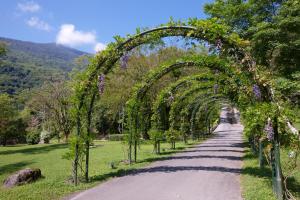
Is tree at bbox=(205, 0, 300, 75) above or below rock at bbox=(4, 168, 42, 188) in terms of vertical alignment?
above

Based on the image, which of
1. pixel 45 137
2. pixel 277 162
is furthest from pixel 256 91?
pixel 45 137

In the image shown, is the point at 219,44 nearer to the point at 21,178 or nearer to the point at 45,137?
the point at 21,178

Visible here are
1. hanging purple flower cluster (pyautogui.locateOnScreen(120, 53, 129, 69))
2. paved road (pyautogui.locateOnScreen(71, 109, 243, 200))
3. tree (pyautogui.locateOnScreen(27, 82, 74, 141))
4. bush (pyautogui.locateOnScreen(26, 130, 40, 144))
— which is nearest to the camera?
paved road (pyautogui.locateOnScreen(71, 109, 243, 200))

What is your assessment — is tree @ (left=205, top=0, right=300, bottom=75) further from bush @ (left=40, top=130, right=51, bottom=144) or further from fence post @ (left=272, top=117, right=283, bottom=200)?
bush @ (left=40, top=130, right=51, bottom=144)

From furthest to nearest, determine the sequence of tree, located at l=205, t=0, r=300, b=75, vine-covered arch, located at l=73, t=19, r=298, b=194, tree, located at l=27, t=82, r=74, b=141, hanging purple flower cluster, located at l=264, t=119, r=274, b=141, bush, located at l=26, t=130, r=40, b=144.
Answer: tree, located at l=27, t=82, r=74, b=141 < bush, located at l=26, t=130, r=40, b=144 < tree, located at l=205, t=0, r=300, b=75 < vine-covered arch, located at l=73, t=19, r=298, b=194 < hanging purple flower cluster, located at l=264, t=119, r=274, b=141

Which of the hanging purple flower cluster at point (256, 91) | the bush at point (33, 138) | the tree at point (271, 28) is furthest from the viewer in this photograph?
the bush at point (33, 138)

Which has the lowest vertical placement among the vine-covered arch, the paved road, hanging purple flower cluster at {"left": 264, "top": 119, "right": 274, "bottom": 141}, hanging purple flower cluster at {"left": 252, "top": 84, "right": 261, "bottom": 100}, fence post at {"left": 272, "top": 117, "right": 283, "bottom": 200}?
the paved road

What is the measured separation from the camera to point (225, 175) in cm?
1055

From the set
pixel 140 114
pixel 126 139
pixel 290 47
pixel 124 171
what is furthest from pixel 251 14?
pixel 124 171

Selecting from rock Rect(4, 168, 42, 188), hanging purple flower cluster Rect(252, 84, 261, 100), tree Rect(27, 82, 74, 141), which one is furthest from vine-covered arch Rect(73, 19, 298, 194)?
tree Rect(27, 82, 74, 141)

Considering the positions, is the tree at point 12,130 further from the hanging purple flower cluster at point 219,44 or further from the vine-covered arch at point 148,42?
the hanging purple flower cluster at point 219,44

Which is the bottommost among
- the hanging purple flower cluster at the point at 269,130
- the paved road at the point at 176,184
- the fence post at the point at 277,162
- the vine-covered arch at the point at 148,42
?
the paved road at the point at 176,184

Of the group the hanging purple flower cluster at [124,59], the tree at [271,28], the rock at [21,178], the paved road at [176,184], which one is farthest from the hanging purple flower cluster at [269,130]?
the rock at [21,178]

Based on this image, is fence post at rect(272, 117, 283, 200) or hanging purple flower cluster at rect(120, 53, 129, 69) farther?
hanging purple flower cluster at rect(120, 53, 129, 69)
